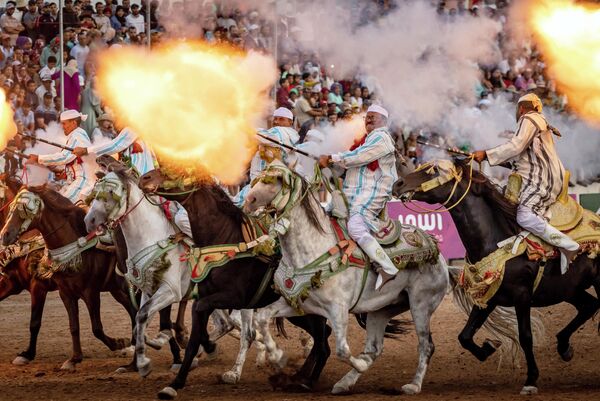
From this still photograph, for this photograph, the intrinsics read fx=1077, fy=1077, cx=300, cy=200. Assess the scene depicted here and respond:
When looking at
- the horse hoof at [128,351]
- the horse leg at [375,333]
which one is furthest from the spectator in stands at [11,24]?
the horse leg at [375,333]

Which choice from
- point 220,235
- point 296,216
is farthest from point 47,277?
point 296,216

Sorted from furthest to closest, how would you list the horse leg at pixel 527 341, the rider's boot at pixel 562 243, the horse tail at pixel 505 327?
the horse tail at pixel 505 327 < the rider's boot at pixel 562 243 < the horse leg at pixel 527 341

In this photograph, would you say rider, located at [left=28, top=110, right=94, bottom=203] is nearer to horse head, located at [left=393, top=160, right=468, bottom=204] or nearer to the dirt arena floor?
the dirt arena floor

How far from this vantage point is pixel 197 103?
1220 cm

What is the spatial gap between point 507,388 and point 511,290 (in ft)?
Result: 3.58

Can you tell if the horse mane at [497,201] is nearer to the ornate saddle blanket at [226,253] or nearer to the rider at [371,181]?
the rider at [371,181]

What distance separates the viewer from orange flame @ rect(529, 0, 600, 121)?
42.2ft

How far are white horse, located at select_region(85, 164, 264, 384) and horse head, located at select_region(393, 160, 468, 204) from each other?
2241 mm

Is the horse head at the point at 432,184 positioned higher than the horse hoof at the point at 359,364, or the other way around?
the horse head at the point at 432,184

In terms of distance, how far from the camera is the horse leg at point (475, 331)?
1134 cm

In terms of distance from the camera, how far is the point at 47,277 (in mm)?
13469

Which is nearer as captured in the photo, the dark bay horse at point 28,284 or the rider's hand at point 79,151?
the dark bay horse at point 28,284

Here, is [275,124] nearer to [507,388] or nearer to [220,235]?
[220,235]

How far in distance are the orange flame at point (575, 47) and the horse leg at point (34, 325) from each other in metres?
7.15
